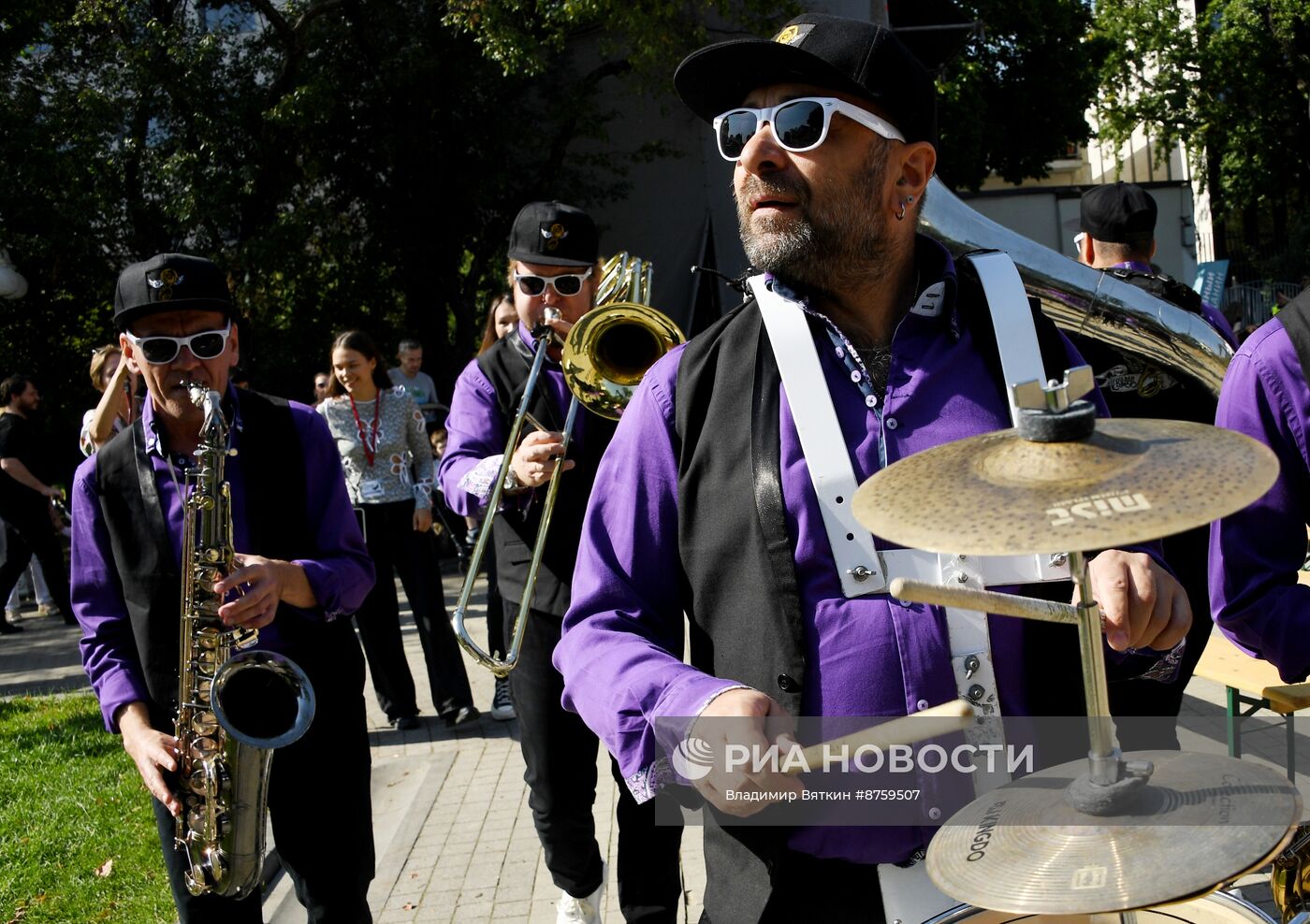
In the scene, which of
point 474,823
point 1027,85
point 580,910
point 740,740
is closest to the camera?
point 740,740

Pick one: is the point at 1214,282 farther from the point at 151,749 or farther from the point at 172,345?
the point at 151,749

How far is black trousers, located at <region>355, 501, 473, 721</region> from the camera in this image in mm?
7008

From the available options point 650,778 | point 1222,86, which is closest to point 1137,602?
point 650,778

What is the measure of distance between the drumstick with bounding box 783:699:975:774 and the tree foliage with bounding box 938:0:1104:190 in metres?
20.4

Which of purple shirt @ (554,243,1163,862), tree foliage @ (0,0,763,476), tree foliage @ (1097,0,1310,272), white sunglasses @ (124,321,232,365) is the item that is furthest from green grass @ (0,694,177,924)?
tree foliage @ (1097,0,1310,272)

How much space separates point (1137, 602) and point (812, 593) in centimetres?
47

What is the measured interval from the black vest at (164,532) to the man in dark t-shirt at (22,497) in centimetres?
850

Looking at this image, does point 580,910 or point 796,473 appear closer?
point 796,473

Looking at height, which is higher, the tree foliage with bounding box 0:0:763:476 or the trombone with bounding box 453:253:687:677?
the tree foliage with bounding box 0:0:763:476

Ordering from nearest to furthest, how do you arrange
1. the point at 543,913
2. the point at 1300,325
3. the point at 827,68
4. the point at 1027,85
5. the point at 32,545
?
the point at 827,68
the point at 1300,325
the point at 543,913
the point at 32,545
the point at 1027,85

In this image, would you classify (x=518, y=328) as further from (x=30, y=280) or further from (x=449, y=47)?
(x=30, y=280)

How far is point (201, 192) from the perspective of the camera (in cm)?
1429

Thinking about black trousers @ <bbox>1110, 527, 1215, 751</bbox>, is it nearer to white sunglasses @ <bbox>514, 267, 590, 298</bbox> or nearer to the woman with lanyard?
white sunglasses @ <bbox>514, 267, 590, 298</bbox>

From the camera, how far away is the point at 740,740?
169cm
